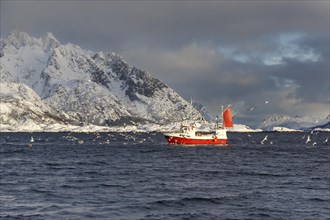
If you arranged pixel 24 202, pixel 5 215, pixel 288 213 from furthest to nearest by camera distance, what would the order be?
pixel 24 202
pixel 288 213
pixel 5 215

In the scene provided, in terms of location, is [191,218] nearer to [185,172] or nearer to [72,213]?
[72,213]

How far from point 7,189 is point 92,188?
422 inches

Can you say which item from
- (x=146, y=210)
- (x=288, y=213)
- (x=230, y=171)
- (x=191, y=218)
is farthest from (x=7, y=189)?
(x=230, y=171)

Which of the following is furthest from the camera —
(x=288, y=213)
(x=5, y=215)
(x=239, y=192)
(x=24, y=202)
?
(x=239, y=192)

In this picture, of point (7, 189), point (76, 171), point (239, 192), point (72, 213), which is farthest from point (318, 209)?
point (76, 171)

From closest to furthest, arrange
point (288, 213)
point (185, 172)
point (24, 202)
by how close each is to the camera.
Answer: point (288, 213)
point (24, 202)
point (185, 172)

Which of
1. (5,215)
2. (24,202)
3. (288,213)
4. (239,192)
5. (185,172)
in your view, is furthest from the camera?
(185,172)

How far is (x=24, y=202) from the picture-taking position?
5569 centimetres

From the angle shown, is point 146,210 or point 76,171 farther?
point 76,171

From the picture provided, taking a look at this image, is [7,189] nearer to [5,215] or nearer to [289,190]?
[5,215]

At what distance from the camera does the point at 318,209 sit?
5362cm

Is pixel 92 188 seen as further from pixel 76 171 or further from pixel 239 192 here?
pixel 76 171

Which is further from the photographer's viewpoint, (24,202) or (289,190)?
(289,190)

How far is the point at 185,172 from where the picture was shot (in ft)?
310
